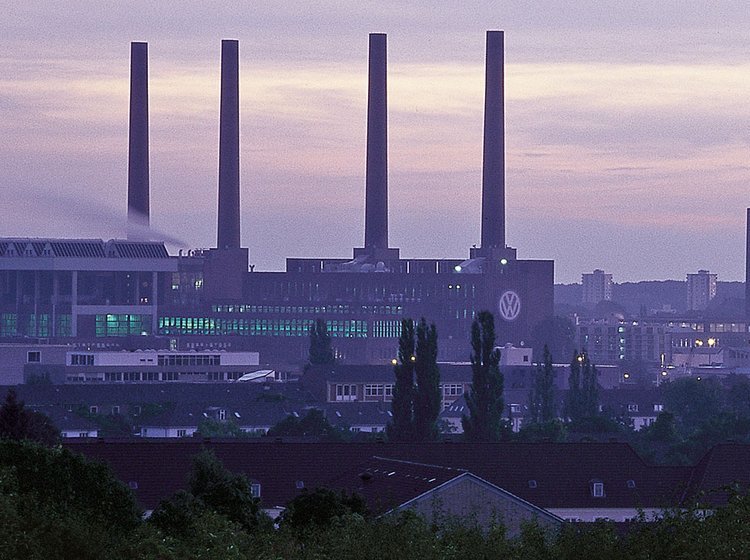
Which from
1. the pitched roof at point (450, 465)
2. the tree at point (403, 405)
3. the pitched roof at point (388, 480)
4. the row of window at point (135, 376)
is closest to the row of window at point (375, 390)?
the row of window at point (135, 376)

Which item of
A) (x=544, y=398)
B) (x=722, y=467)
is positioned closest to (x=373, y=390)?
(x=544, y=398)

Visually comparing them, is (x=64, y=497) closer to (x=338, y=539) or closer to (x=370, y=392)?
(x=338, y=539)

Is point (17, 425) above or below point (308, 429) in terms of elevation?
above

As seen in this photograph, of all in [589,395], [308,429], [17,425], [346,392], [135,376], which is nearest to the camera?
[17,425]

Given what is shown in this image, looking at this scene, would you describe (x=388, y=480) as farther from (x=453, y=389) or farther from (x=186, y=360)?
(x=186, y=360)

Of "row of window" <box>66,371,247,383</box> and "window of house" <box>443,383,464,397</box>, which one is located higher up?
"row of window" <box>66,371,247,383</box>

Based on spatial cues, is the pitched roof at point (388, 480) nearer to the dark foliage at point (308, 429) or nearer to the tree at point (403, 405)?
the tree at point (403, 405)

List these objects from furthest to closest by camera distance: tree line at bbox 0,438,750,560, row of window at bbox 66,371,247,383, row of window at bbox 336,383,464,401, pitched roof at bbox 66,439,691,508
Result: row of window at bbox 66,371,247,383 → row of window at bbox 336,383,464,401 → pitched roof at bbox 66,439,691,508 → tree line at bbox 0,438,750,560

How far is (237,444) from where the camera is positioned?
8012cm

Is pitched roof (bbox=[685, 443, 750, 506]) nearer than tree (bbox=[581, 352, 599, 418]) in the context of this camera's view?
Yes

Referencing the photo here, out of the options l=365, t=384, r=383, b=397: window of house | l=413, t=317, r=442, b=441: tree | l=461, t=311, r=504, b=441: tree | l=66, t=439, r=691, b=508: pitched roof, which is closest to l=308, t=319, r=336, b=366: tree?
l=365, t=384, r=383, b=397: window of house

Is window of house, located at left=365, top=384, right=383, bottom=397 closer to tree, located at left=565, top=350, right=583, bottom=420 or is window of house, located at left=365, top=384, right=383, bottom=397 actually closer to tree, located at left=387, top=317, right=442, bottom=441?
tree, located at left=565, top=350, right=583, bottom=420

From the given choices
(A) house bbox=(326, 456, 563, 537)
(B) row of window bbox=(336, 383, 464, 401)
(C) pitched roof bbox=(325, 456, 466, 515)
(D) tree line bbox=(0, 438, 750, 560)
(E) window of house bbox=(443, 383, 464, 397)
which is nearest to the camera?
(D) tree line bbox=(0, 438, 750, 560)

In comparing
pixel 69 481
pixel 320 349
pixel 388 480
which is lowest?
pixel 388 480
